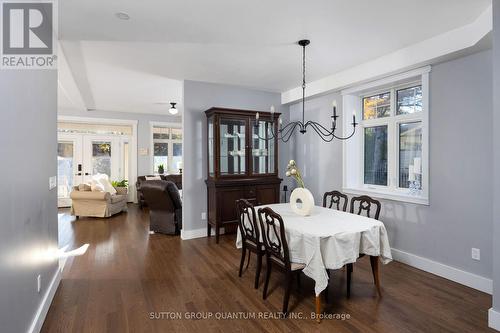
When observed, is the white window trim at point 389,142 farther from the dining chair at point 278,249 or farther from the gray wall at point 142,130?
the gray wall at point 142,130

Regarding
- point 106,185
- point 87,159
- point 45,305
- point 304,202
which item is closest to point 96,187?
point 106,185

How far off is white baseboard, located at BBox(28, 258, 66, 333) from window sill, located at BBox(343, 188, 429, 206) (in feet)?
12.7

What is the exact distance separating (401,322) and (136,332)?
2134 mm

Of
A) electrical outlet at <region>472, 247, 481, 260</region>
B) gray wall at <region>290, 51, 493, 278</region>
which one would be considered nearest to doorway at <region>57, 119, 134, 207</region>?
gray wall at <region>290, 51, 493, 278</region>

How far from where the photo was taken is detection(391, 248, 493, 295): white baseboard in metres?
2.69

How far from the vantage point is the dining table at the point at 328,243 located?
84.6 inches

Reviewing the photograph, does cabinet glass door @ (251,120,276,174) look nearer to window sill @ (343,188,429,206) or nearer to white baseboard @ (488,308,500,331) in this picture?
window sill @ (343,188,429,206)

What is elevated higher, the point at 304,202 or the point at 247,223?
the point at 304,202

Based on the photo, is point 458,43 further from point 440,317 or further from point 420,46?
point 440,317

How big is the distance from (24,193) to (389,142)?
13.3 ft

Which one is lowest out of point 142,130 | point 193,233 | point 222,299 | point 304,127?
point 222,299

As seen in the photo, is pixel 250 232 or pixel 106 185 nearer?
pixel 250 232

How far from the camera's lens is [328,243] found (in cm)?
219

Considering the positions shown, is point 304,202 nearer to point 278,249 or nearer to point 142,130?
point 278,249
